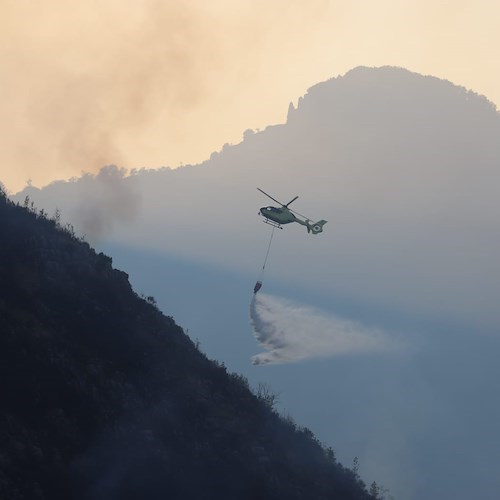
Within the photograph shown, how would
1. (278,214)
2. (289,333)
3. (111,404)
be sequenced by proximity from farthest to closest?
(289,333) → (278,214) → (111,404)

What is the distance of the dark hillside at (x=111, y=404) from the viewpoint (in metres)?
67.9

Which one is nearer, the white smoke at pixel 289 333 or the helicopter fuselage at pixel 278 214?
the helicopter fuselage at pixel 278 214

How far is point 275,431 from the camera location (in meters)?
88.6

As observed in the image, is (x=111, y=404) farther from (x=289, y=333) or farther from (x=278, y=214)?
(x=289, y=333)

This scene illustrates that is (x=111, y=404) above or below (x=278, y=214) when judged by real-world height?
below

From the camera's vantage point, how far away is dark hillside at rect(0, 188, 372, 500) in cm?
6788

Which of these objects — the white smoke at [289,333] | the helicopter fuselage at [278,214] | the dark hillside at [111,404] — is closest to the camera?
the dark hillside at [111,404]

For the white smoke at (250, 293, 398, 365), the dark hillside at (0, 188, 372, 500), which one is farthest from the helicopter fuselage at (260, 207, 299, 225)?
the dark hillside at (0, 188, 372, 500)

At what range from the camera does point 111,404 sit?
75062mm

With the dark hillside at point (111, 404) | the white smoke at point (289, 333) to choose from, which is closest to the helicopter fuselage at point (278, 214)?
the white smoke at point (289, 333)

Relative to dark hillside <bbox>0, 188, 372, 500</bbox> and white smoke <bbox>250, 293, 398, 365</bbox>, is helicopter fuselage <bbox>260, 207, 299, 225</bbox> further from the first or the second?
dark hillside <bbox>0, 188, 372, 500</bbox>

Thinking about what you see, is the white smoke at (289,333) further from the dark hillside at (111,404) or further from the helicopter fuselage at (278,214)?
the dark hillside at (111,404)

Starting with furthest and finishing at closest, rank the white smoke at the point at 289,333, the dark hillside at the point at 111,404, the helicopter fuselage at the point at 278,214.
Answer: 1. the white smoke at the point at 289,333
2. the helicopter fuselage at the point at 278,214
3. the dark hillside at the point at 111,404

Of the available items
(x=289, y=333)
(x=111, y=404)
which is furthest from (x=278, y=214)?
(x=111, y=404)
